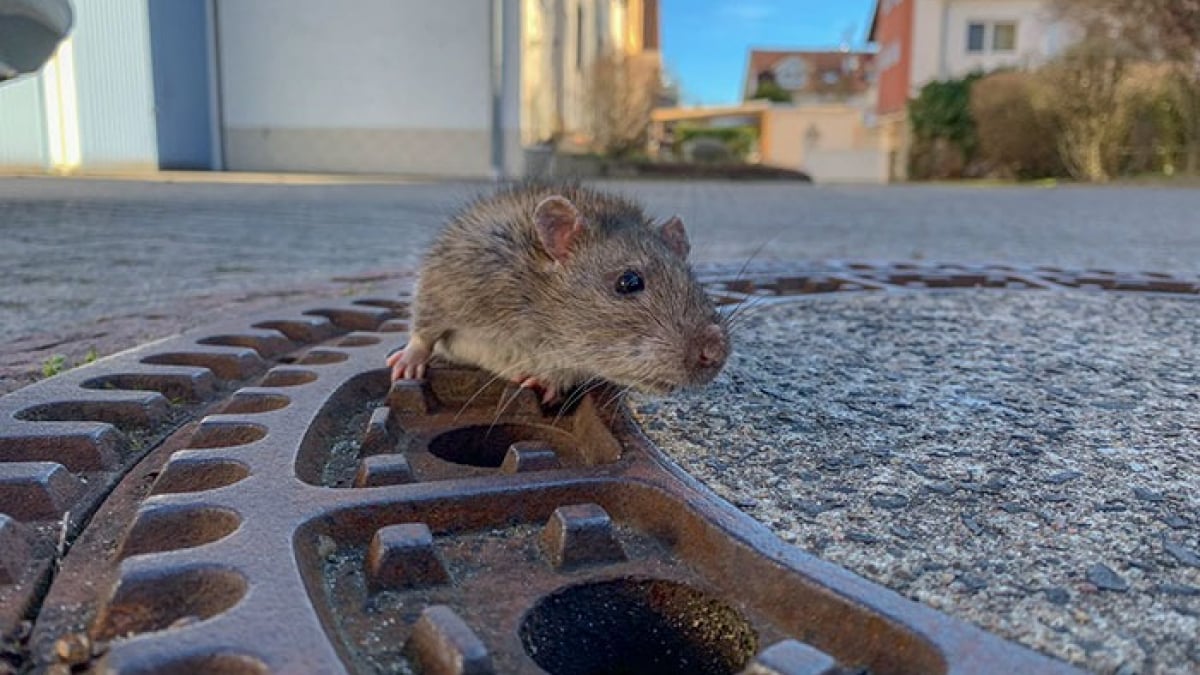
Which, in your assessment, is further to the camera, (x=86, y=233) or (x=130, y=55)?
(x=130, y=55)

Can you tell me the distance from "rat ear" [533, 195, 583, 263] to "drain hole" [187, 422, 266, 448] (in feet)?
2.52

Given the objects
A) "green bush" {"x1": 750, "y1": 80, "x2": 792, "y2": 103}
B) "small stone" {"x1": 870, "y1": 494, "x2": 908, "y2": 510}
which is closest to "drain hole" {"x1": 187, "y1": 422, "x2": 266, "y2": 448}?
"small stone" {"x1": 870, "y1": 494, "x2": 908, "y2": 510}

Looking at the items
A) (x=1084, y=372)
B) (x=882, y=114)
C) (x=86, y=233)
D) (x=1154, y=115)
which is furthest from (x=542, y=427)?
(x=882, y=114)

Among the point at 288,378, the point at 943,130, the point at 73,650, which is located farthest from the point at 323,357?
the point at 943,130

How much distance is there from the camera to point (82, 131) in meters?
16.5

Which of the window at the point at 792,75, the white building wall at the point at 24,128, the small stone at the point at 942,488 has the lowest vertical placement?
the small stone at the point at 942,488

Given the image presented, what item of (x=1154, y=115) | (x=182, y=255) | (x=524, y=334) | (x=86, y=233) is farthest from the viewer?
(x=1154, y=115)

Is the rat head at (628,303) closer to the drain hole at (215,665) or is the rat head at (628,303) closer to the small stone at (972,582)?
the small stone at (972,582)

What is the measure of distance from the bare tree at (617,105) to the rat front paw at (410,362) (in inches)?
903

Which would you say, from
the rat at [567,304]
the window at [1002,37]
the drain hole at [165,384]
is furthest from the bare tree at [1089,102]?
the drain hole at [165,384]

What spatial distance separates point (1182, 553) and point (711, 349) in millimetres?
844

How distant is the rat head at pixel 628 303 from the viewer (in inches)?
73.9

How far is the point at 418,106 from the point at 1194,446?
59.7ft

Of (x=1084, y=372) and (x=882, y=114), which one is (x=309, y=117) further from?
(x=882, y=114)
